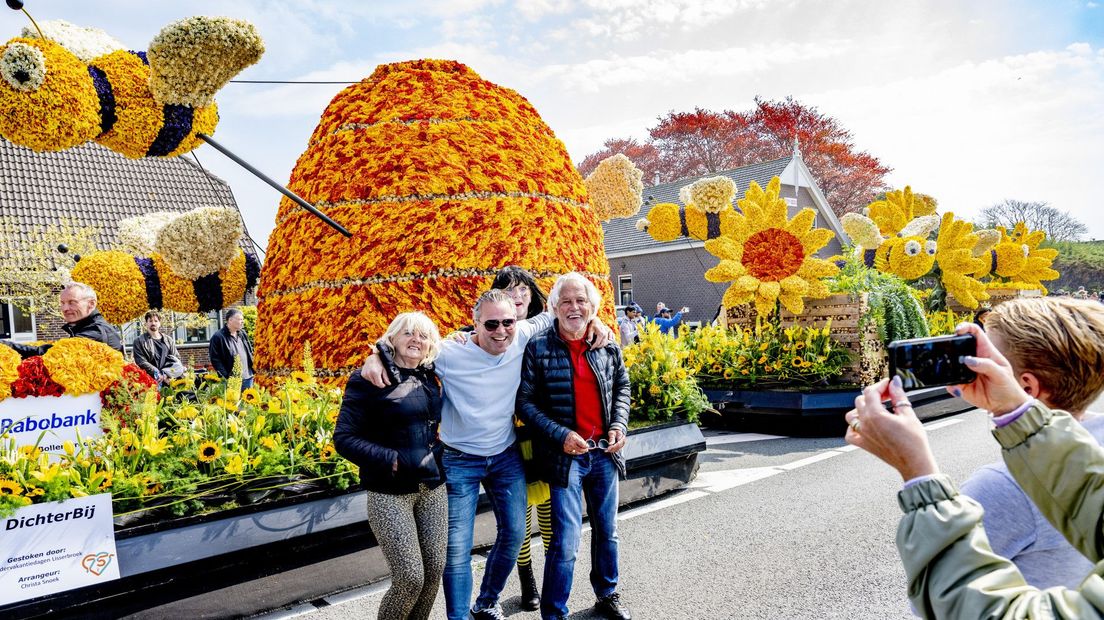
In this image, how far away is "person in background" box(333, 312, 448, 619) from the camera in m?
2.68

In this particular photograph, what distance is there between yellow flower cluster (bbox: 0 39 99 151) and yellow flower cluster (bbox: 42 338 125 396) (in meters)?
1.10

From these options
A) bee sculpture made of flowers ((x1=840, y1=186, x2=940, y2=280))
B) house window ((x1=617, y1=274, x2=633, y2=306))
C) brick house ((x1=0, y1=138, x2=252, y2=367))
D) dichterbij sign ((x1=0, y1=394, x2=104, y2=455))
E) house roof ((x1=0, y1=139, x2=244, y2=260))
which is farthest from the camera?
house window ((x1=617, y1=274, x2=633, y2=306))

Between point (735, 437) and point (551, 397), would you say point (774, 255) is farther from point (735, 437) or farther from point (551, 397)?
point (551, 397)

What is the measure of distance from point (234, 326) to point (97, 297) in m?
2.65

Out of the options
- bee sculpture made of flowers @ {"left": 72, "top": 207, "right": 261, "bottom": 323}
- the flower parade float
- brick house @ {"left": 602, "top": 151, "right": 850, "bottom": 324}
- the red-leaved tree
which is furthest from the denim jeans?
the red-leaved tree

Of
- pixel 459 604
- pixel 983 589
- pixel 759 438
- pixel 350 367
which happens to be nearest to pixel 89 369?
pixel 350 367

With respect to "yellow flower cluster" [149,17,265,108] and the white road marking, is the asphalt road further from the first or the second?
"yellow flower cluster" [149,17,265,108]

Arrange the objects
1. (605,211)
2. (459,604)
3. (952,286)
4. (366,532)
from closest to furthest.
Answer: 1. (459,604)
2. (366,532)
3. (605,211)
4. (952,286)

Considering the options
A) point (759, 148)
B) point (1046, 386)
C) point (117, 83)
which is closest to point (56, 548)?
point (117, 83)

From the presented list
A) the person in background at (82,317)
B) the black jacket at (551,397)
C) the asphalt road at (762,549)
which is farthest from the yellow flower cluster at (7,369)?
the black jacket at (551,397)

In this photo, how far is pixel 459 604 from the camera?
298 centimetres

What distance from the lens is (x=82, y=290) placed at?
14.8 feet

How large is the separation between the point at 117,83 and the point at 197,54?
48 centimetres

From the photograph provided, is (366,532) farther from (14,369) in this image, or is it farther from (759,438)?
(759,438)
